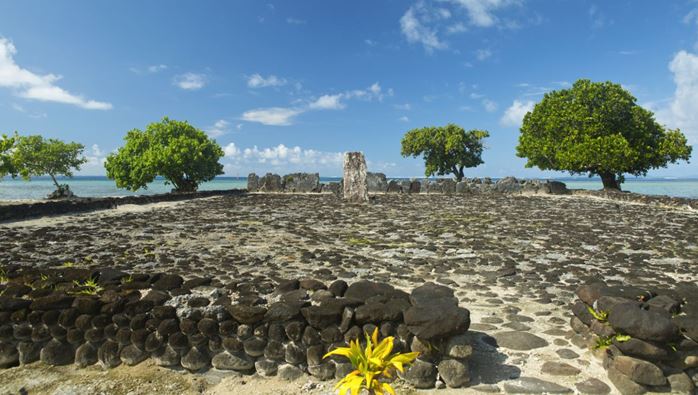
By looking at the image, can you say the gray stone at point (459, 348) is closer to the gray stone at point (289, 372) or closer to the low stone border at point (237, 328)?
the low stone border at point (237, 328)

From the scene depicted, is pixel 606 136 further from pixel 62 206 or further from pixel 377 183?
pixel 62 206

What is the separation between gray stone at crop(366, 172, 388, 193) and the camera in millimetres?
37656

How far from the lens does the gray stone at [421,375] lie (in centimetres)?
408

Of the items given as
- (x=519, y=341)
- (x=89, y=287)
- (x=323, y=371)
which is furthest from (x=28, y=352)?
(x=519, y=341)

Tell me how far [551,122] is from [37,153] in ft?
153

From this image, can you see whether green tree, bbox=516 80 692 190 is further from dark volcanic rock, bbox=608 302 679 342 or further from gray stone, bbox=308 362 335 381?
gray stone, bbox=308 362 335 381

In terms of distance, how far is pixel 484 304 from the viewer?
600cm

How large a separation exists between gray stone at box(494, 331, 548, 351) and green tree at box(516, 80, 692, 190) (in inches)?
1203

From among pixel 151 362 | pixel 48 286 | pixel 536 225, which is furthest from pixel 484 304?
pixel 536 225

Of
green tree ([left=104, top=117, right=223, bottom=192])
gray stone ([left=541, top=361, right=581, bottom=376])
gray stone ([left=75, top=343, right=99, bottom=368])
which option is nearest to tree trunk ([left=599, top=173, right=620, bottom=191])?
green tree ([left=104, top=117, right=223, bottom=192])

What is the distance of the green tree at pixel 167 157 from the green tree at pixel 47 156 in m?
7.86

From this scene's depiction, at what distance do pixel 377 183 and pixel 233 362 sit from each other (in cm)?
3387

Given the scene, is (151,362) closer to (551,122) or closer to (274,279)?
(274,279)

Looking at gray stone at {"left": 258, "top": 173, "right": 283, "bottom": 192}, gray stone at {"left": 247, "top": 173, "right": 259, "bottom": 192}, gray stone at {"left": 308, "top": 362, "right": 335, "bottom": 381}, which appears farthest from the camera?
gray stone at {"left": 247, "top": 173, "right": 259, "bottom": 192}
